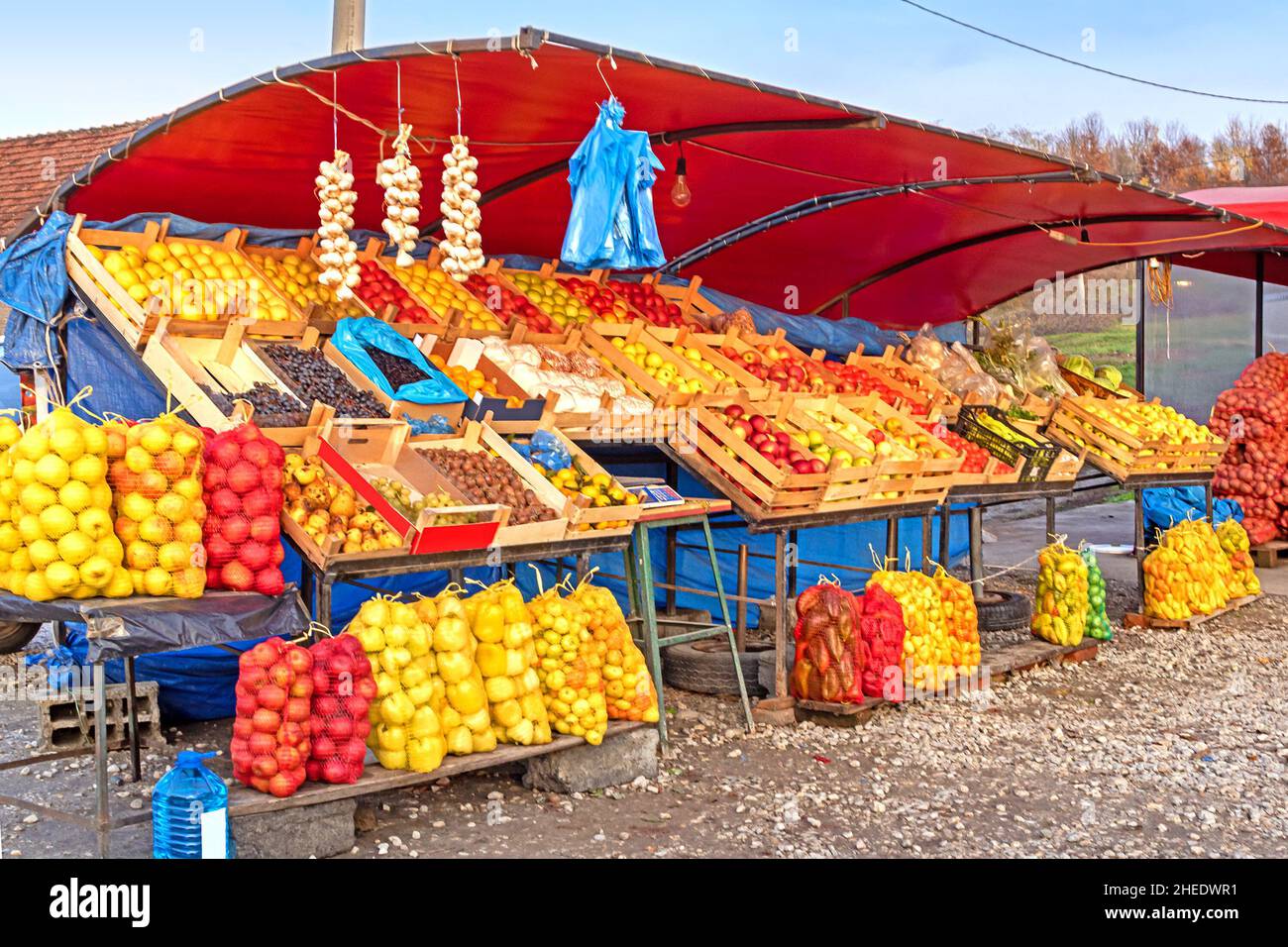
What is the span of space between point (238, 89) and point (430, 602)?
249cm

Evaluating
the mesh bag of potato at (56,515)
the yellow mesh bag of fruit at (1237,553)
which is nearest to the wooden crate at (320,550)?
the mesh bag of potato at (56,515)

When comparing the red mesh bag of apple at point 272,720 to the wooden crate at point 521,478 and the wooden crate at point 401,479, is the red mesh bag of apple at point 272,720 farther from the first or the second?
the wooden crate at point 521,478

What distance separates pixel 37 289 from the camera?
5832 millimetres

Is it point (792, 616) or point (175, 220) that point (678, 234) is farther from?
point (175, 220)

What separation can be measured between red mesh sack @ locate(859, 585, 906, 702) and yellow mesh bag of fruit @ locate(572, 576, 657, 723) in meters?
1.46

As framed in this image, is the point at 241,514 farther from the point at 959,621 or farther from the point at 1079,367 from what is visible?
the point at 1079,367

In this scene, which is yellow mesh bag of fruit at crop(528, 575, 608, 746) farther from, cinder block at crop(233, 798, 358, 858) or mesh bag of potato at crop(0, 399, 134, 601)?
mesh bag of potato at crop(0, 399, 134, 601)

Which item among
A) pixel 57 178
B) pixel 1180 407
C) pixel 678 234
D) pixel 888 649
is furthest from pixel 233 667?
pixel 1180 407

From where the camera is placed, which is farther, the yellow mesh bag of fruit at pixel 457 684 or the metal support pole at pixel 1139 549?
the metal support pole at pixel 1139 549

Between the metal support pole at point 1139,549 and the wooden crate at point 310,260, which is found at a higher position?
the wooden crate at point 310,260

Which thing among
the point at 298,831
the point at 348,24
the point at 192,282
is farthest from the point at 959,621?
the point at 348,24

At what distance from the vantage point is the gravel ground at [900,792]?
4688mm

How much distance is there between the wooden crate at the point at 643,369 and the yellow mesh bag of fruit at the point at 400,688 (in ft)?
8.44
